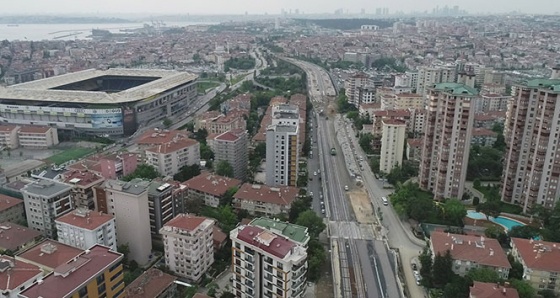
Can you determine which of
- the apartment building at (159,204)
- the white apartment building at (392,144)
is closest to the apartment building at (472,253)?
the white apartment building at (392,144)

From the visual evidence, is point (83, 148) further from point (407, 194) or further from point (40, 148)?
point (407, 194)

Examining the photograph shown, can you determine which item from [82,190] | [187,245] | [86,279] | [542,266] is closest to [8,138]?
[82,190]

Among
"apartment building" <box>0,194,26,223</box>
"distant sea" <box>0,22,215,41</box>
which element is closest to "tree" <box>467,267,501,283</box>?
"apartment building" <box>0,194,26,223</box>

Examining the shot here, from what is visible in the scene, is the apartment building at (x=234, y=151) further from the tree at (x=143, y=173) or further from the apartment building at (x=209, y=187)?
the tree at (x=143, y=173)

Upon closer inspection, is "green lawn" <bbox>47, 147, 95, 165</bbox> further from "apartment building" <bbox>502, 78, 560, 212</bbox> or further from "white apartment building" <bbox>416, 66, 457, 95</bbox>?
"white apartment building" <bbox>416, 66, 457, 95</bbox>

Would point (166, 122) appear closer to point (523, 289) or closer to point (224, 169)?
point (224, 169)
